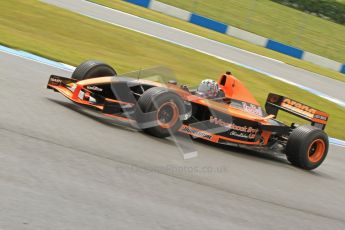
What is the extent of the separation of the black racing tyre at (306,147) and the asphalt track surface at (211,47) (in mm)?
10393

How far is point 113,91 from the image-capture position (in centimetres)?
852

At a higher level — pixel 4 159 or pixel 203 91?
pixel 203 91

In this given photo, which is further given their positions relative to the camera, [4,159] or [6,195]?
[4,159]

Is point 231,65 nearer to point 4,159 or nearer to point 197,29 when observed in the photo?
point 197,29

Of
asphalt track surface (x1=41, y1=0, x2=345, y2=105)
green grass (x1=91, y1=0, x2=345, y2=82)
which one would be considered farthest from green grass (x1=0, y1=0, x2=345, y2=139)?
green grass (x1=91, y1=0, x2=345, y2=82)

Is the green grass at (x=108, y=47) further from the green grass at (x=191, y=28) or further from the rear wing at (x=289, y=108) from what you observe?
the green grass at (x=191, y=28)

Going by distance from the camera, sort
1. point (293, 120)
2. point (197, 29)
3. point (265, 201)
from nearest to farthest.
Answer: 1. point (265, 201)
2. point (293, 120)
3. point (197, 29)

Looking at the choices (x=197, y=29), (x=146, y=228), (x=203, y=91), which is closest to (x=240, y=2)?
(x=197, y=29)

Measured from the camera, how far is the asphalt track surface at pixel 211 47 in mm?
20281

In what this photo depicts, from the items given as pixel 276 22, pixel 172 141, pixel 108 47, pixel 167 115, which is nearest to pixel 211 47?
pixel 108 47

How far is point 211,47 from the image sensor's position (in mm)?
21578

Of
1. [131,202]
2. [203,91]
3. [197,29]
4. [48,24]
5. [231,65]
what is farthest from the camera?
[197,29]

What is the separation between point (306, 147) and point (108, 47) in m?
8.10

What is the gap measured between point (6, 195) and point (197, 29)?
68.4 feet
